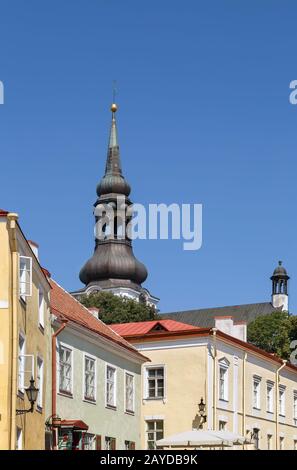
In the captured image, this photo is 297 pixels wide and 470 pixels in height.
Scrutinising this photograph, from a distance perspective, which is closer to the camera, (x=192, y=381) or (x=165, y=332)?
(x=192, y=381)

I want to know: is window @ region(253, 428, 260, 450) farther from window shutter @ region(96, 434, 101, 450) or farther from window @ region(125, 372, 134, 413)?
window shutter @ region(96, 434, 101, 450)

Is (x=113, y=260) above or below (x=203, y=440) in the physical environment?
above

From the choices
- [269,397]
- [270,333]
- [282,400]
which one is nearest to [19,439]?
[269,397]

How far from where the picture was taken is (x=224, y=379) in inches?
1813

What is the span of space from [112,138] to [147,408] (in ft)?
315

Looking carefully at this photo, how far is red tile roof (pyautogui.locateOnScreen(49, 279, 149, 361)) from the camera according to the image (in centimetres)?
3693

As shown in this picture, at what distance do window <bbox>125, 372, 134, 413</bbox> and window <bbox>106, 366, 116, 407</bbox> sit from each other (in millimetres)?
1647

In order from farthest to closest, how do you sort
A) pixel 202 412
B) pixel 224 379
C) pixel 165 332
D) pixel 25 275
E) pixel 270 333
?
1. pixel 270 333
2. pixel 224 379
3. pixel 165 332
4. pixel 202 412
5. pixel 25 275

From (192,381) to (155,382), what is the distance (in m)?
1.84

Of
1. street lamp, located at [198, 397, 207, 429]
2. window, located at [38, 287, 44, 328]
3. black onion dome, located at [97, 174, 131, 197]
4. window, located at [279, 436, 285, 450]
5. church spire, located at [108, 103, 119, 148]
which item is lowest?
window, located at [279, 436, 285, 450]

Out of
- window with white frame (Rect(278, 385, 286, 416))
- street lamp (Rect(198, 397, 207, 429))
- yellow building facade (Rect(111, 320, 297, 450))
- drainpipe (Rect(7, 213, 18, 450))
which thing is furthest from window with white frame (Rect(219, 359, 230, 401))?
drainpipe (Rect(7, 213, 18, 450))

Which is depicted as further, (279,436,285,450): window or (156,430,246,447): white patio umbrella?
(279,436,285,450): window

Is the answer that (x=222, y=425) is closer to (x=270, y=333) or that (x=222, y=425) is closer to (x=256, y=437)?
(x=256, y=437)
